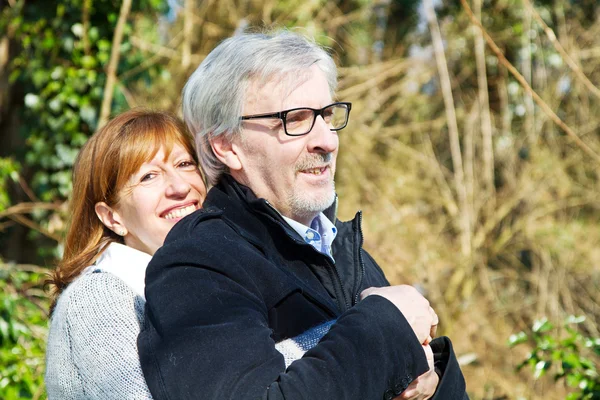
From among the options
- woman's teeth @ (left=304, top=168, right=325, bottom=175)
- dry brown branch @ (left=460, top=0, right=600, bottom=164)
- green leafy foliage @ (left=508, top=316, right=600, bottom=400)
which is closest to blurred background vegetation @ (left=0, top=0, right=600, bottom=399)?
green leafy foliage @ (left=508, top=316, right=600, bottom=400)

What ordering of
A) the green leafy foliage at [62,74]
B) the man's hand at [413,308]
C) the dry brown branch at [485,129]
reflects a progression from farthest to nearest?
the dry brown branch at [485,129]
the green leafy foliage at [62,74]
the man's hand at [413,308]

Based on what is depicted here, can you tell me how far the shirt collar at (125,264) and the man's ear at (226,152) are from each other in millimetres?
442

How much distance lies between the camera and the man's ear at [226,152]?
2.05 metres

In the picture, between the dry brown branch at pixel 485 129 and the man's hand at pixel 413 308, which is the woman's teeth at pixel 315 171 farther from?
the dry brown branch at pixel 485 129

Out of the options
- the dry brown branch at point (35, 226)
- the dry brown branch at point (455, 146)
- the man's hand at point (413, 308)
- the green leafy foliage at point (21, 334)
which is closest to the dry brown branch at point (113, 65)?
the dry brown branch at point (35, 226)

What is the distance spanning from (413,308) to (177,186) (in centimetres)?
107

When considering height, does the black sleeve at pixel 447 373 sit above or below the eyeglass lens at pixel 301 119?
below

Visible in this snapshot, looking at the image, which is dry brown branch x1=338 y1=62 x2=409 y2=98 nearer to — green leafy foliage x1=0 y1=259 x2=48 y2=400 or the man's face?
green leafy foliage x1=0 y1=259 x2=48 y2=400

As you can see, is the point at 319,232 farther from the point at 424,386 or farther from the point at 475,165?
the point at 475,165

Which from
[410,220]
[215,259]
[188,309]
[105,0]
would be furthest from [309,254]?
[410,220]

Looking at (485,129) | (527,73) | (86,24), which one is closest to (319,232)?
(86,24)

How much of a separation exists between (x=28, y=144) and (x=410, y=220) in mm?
4204

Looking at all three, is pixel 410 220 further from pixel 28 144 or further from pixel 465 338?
pixel 28 144

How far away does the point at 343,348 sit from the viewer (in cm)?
153
